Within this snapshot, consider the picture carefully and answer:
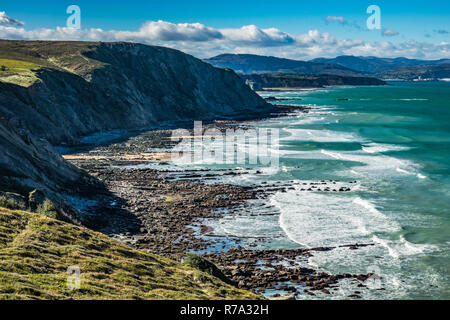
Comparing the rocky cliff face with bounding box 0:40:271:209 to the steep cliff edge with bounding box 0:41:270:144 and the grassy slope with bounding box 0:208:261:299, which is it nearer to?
the steep cliff edge with bounding box 0:41:270:144

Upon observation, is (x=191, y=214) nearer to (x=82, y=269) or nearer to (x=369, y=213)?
(x=369, y=213)

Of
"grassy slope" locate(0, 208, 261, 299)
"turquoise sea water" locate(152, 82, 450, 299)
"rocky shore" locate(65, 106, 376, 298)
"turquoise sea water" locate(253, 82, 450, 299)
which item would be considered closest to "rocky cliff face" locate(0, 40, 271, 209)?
"rocky shore" locate(65, 106, 376, 298)

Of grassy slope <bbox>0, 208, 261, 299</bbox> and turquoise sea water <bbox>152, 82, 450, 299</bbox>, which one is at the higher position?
grassy slope <bbox>0, 208, 261, 299</bbox>

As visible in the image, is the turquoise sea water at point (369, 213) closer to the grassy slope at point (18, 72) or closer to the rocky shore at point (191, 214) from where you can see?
the rocky shore at point (191, 214)

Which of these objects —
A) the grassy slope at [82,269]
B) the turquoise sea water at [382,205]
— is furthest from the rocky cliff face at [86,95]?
the turquoise sea water at [382,205]

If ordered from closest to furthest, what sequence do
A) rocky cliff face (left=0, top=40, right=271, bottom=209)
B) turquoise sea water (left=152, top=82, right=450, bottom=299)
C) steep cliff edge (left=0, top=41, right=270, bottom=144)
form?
turquoise sea water (left=152, top=82, right=450, bottom=299)
rocky cliff face (left=0, top=40, right=271, bottom=209)
steep cliff edge (left=0, top=41, right=270, bottom=144)

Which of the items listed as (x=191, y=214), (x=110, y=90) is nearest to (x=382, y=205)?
(x=191, y=214)
